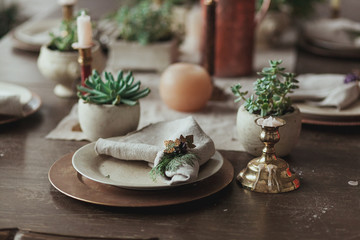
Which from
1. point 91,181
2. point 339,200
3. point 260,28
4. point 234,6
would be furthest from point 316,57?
point 91,181

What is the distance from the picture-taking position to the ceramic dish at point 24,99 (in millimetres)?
1332

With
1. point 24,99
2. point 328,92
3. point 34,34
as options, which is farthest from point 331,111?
point 34,34

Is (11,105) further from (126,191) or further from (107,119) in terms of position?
(126,191)

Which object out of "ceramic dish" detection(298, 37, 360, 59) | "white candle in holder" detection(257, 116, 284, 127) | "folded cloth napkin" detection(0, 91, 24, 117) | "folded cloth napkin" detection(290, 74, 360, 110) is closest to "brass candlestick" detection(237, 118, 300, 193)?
"white candle in holder" detection(257, 116, 284, 127)

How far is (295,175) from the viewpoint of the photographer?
1.04 m

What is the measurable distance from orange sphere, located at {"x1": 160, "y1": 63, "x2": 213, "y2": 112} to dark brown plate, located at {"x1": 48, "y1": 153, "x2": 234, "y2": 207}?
42 centimetres

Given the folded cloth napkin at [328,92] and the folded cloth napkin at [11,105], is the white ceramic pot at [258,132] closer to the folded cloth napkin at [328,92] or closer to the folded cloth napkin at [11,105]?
the folded cloth napkin at [328,92]

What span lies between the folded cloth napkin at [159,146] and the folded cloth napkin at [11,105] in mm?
332

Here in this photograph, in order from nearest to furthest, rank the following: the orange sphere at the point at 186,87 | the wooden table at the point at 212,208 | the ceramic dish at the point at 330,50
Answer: the wooden table at the point at 212,208, the orange sphere at the point at 186,87, the ceramic dish at the point at 330,50

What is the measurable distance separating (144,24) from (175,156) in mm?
813

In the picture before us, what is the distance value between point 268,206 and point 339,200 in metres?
0.13

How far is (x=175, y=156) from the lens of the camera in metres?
0.98

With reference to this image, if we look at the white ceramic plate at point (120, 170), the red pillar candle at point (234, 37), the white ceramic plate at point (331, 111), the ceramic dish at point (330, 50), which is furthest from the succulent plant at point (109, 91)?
the ceramic dish at point (330, 50)

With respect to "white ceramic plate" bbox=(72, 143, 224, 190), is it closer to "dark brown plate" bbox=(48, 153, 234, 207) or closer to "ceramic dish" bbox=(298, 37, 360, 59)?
"dark brown plate" bbox=(48, 153, 234, 207)
